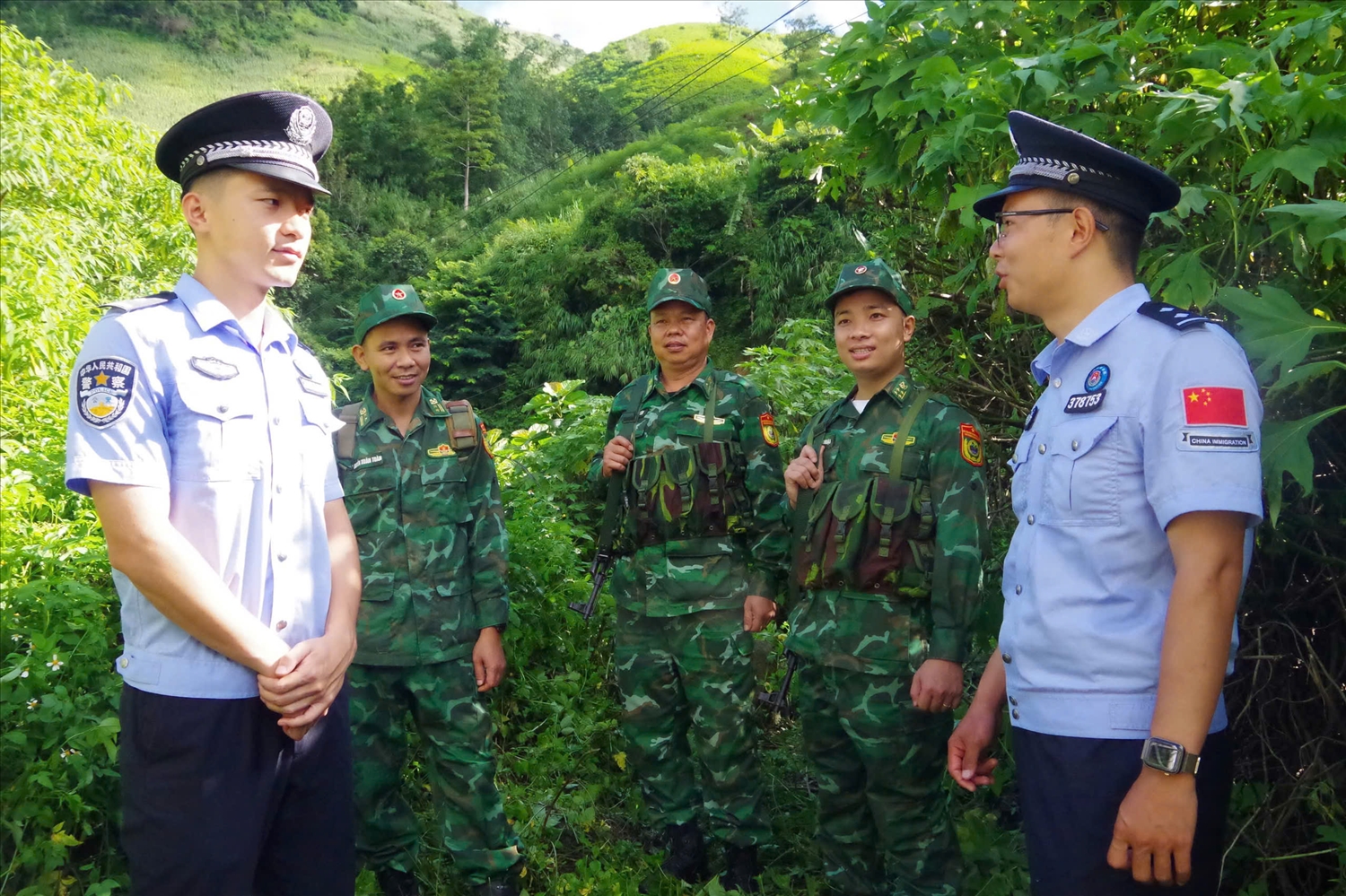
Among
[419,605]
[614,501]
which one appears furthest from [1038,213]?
[419,605]

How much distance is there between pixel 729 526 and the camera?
12.1 ft

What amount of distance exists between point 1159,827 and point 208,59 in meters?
92.2

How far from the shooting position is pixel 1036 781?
72.6 inches

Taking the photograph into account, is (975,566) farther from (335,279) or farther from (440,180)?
(440,180)

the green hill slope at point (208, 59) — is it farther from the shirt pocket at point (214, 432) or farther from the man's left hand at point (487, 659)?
the shirt pocket at point (214, 432)

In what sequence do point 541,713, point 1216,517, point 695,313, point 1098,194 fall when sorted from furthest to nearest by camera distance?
point 541,713 < point 695,313 < point 1098,194 < point 1216,517

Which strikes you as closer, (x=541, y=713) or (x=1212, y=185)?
(x=1212, y=185)

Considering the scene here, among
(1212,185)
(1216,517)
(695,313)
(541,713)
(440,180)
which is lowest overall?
(541,713)

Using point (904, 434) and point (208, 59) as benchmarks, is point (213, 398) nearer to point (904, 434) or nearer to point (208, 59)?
point (904, 434)

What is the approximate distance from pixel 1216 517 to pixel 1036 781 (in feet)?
2.02

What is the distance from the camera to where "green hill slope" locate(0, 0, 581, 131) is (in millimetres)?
68000

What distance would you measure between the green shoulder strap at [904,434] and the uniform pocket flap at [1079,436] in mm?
1219

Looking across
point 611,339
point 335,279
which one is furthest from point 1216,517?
point 335,279

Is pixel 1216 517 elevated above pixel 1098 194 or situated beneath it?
situated beneath
